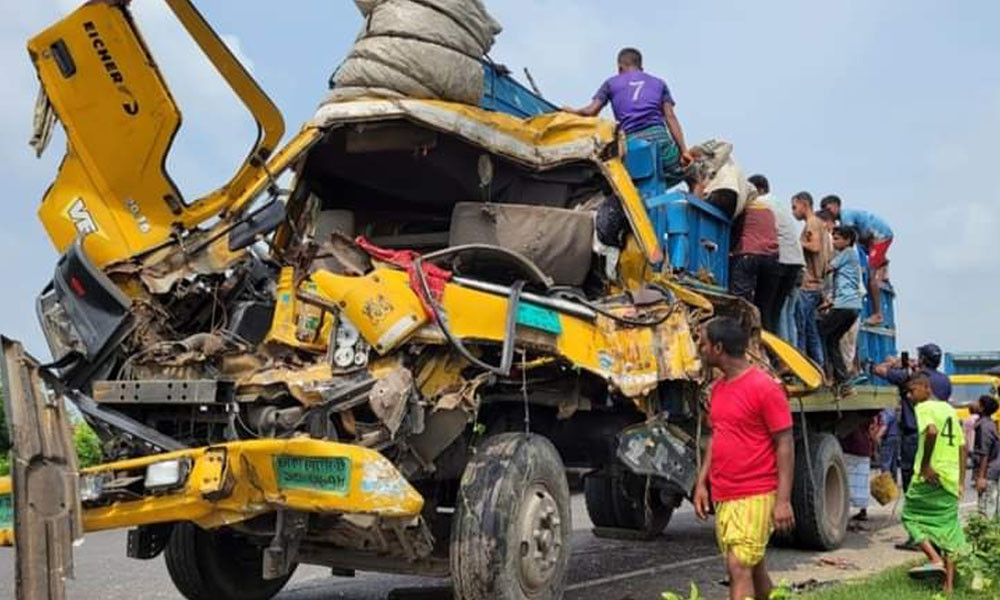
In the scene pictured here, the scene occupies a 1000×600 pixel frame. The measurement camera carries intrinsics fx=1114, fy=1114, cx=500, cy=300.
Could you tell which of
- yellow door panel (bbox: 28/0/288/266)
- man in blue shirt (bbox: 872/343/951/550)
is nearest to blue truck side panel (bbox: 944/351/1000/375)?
man in blue shirt (bbox: 872/343/951/550)

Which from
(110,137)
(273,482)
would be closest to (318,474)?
(273,482)

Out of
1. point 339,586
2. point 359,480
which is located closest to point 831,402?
point 339,586

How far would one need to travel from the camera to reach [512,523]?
500cm

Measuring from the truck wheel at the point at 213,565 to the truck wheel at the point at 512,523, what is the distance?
1592 millimetres

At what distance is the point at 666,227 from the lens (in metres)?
6.73

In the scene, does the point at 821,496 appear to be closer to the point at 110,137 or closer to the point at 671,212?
the point at 671,212

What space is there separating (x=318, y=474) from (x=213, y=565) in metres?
2.20

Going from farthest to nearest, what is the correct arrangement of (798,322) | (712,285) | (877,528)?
(877,528)
(798,322)
(712,285)

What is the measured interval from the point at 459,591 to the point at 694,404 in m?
2.12

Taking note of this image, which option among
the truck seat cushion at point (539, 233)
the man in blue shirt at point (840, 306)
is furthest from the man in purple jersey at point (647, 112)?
the man in blue shirt at point (840, 306)

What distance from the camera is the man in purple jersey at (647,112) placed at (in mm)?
7320

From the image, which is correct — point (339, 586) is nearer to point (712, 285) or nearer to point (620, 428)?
point (620, 428)

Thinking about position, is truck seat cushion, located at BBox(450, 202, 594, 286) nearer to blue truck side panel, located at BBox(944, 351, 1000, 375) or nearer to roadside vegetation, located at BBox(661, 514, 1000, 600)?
roadside vegetation, located at BBox(661, 514, 1000, 600)

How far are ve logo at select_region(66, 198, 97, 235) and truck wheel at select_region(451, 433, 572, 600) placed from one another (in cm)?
241
